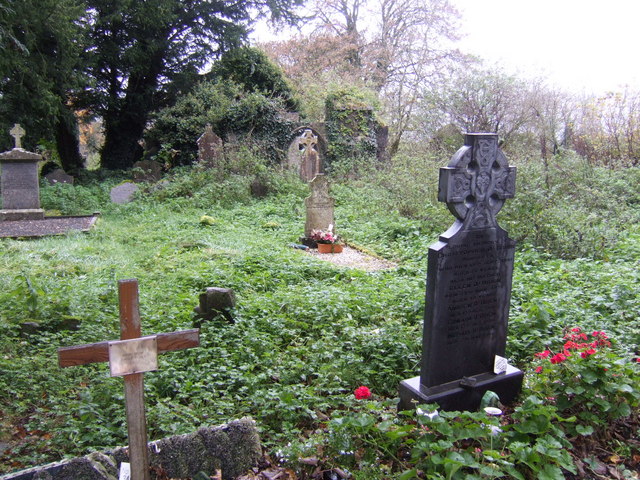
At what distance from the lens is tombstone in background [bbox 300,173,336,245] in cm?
1071

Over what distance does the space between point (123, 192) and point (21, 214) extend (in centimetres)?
371

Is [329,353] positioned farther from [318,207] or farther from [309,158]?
[309,158]

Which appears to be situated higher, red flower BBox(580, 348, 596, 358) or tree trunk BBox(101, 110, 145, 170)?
tree trunk BBox(101, 110, 145, 170)

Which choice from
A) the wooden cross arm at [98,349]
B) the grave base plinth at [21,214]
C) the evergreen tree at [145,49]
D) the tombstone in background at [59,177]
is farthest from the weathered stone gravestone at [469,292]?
the evergreen tree at [145,49]

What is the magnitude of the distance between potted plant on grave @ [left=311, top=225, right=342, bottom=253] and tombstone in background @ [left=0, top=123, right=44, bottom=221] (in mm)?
8059

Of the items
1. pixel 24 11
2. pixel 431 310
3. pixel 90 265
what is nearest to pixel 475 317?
pixel 431 310

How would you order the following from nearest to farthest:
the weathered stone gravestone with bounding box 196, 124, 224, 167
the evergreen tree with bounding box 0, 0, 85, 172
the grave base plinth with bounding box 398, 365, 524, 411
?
the grave base plinth with bounding box 398, 365, 524, 411 → the evergreen tree with bounding box 0, 0, 85, 172 → the weathered stone gravestone with bounding box 196, 124, 224, 167

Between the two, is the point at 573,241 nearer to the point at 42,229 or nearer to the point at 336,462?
the point at 336,462

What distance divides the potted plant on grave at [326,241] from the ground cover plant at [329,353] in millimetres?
905

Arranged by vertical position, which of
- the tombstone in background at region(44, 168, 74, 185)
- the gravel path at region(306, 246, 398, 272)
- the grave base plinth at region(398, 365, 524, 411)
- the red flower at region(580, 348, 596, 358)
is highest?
the tombstone in background at region(44, 168, 74, 185)

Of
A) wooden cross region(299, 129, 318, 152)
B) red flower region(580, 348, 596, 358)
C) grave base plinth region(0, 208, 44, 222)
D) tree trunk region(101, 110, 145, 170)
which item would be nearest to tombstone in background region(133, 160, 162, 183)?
tree trunk region(101, 110, 145, 170)

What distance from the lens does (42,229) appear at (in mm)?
11695

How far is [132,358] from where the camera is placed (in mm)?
2500

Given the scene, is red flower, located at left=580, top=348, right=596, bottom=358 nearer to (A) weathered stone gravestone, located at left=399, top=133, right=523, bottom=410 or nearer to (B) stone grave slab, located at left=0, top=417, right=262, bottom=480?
(A) weathered stone gravestone, located at left=399, top=133, right=523, bottom=410
